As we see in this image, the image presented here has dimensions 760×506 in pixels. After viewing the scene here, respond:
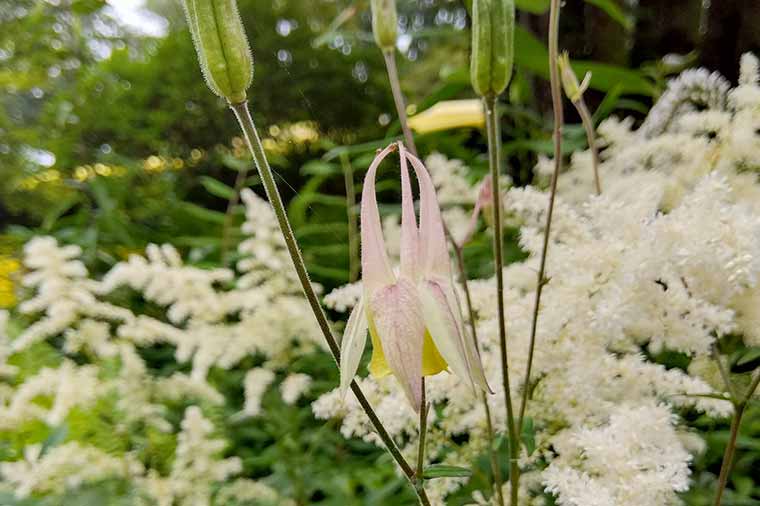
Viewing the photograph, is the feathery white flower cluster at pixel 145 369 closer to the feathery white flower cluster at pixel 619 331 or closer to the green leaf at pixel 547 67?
the feathery white flower cluster at pixel 619 331

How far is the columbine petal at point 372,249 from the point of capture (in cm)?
21

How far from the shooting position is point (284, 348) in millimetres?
525

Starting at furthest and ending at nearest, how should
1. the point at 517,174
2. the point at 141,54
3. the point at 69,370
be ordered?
1. the point at 141,54
2. the point at 517,174
3. the point at 69,370

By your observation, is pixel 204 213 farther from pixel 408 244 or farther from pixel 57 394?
pixel 408 244

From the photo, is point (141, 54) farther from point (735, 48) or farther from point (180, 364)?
point (735, 48)

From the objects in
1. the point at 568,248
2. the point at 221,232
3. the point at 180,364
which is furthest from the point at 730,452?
the point at 221,232

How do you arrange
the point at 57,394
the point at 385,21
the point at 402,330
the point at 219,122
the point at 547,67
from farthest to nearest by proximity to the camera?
the point at 219,122
the point at 547,67
the point at 57,394
the point at 385,21
the point at 402,330

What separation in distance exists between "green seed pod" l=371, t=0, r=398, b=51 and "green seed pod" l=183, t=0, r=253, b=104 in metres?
0.15

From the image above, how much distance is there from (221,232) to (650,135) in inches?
26.1

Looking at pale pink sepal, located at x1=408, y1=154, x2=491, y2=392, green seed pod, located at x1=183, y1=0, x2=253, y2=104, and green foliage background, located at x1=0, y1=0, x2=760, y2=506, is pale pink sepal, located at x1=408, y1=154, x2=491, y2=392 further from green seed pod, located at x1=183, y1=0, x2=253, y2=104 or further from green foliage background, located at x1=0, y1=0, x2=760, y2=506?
green foliage background, located at x1=0, y1=0, x2=760, y2=506

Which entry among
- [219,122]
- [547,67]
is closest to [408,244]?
[547,67]

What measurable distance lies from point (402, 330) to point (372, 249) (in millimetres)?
31

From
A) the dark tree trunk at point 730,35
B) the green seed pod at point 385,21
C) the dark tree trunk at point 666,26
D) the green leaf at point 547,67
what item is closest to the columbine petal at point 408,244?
the green seed pod at point 385,21

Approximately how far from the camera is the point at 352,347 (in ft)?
0.66
